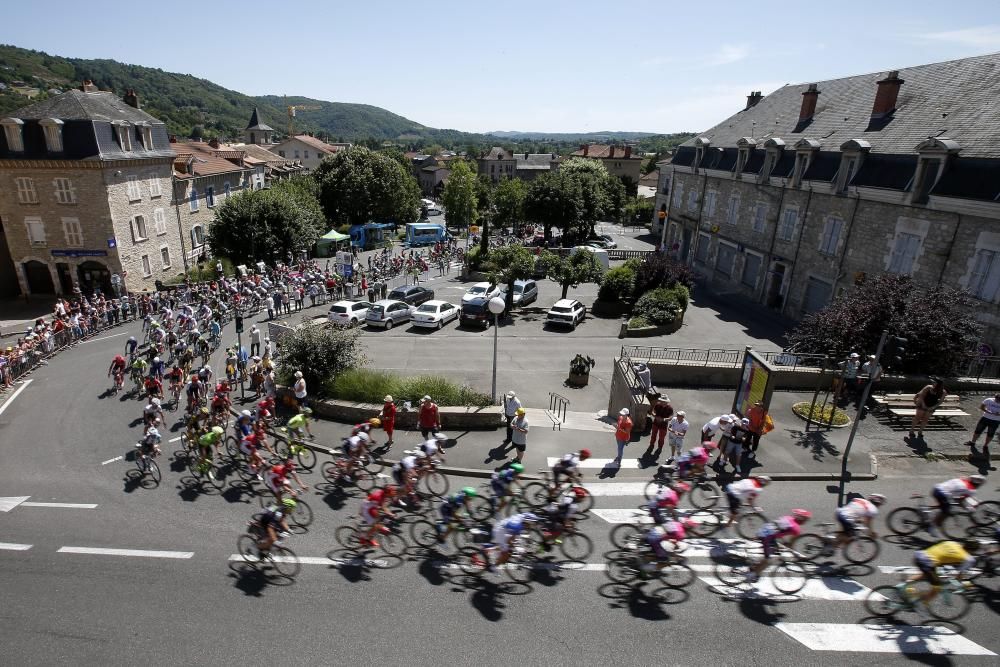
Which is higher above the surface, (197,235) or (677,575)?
Answer: (677,575)

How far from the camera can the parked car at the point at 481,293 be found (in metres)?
25.5

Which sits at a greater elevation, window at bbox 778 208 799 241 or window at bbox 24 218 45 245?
window at bbox 778 208 799 241

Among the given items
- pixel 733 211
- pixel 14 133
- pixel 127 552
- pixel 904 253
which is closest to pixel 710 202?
pixel 733 211

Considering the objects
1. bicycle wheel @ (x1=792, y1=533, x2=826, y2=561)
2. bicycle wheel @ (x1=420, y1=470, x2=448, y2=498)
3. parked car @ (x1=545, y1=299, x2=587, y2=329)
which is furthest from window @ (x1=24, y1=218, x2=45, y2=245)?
bicycle wheel @ (x1=792, y1=533, x2=826, y2=561)

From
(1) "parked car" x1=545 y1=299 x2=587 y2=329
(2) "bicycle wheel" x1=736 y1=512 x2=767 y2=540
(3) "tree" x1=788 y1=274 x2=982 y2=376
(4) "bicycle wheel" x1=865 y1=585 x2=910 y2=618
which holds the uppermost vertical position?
(3) "tree" x1=788 y1=274 x2=982 y2=376

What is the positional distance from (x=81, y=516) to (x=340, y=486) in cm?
488

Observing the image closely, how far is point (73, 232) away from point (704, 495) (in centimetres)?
3449

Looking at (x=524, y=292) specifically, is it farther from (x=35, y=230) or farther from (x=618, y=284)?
(x=35, y=230)

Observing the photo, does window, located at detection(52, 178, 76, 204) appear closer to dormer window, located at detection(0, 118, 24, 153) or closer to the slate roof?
dormer window, located at detection(0, 118, 24, 153)

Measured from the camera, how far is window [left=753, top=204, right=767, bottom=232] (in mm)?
30969

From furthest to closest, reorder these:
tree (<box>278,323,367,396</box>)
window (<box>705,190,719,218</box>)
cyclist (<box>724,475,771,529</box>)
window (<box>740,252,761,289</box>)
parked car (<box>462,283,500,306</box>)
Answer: window (<box>705,190,719,218</box>) → window (<box>740,252,761,289</box>) → parked car (<box>462,283,500,306</box>) → tree (<box>278,323,367,396</box>) → cyclist (<box>724,475,771,529</box>)

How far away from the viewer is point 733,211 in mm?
34312

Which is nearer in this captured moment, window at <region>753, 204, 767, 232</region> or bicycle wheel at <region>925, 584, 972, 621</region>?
bicycle wheel at <region>925, 584, 972, 621</region>

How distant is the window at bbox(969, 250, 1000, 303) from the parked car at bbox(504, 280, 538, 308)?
1870 centimetres
